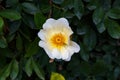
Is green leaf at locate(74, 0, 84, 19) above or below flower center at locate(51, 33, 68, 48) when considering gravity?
above

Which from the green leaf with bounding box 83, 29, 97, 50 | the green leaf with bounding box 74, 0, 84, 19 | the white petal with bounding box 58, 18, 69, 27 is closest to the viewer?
the white petal with bounding box 58, 18, 69, 27

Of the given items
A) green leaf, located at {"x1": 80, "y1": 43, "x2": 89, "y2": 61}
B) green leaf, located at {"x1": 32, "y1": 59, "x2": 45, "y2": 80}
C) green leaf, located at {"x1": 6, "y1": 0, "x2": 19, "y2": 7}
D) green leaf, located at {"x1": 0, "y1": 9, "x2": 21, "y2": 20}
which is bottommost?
green leaf, located at {"x1": 32, "y1": 59, "x2": 45, "y2": 80}

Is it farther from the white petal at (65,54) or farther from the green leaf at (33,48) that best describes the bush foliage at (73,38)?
the white petal at (65,54)

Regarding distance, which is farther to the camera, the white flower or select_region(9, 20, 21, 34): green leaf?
select_region(9, 20, 21, 34): green leaf

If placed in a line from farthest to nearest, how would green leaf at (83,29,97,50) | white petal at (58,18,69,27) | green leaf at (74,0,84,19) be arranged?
1. green leaf at (83,29,97,50)
2. green leaf at (74,0,84,19)
3. white petal at (58,18,69,27)

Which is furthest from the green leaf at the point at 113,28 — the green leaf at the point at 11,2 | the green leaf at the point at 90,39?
the green leaf at the point at 11,2

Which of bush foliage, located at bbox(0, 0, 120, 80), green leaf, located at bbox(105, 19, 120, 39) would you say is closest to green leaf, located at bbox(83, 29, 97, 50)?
bush foliage, located at bbox(0, 0, 120, 80)

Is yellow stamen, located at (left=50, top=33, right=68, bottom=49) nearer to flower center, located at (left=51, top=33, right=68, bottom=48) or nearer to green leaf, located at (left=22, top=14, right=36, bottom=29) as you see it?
flower center, located at (left=51, top=33, right=68, bottom=48)
